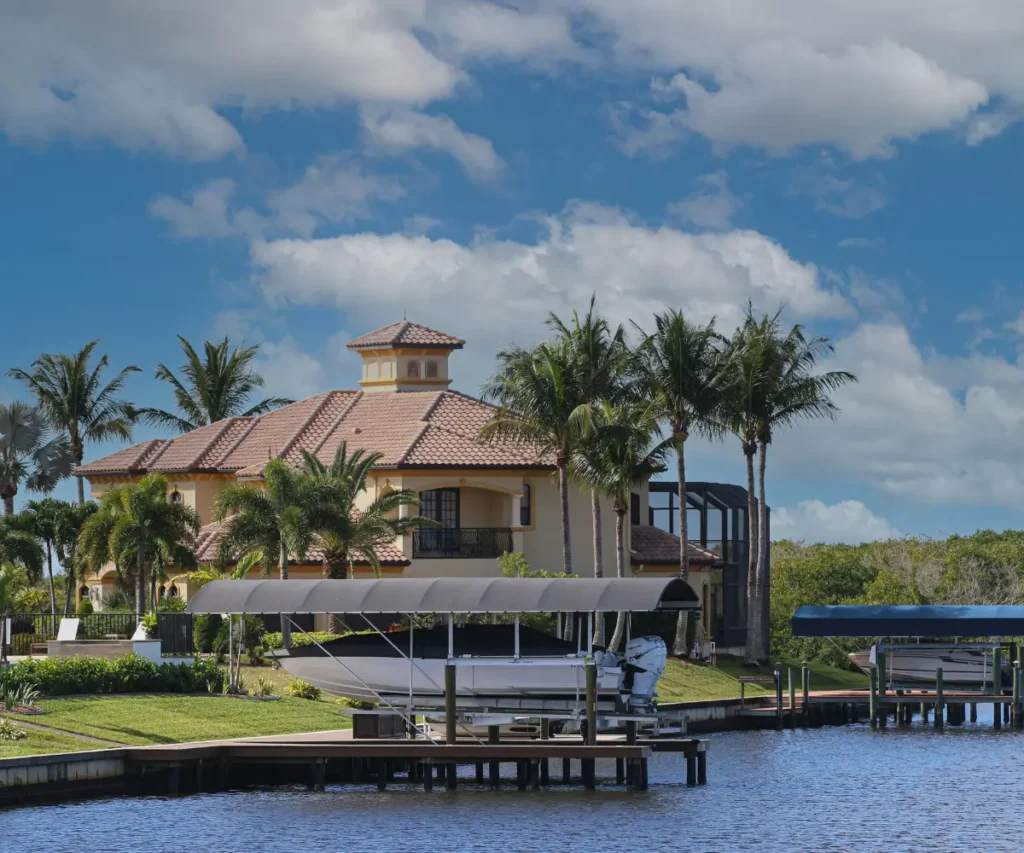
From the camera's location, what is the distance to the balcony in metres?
69.7

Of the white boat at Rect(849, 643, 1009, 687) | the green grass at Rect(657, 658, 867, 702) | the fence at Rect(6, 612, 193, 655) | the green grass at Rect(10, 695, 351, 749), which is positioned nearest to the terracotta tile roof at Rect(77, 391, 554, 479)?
the green grass at Rect(657, 658, 867, 702)

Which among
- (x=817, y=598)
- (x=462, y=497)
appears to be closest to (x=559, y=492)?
(x=462, y=497)

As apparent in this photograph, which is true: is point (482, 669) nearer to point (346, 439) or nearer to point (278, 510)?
point (278, 510)

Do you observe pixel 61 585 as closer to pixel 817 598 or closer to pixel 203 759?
pixel 817 598

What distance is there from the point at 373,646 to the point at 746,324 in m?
35.6

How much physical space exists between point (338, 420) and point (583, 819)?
42.2m

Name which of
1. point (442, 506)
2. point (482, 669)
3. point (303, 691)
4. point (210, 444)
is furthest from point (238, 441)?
point (482, 669)

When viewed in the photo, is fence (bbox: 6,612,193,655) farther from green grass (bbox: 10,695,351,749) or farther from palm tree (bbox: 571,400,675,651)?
palm tree (bbox: 571,400,675,651)

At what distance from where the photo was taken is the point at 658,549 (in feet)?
246

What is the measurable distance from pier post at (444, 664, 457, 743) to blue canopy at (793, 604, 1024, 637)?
27335 millimetres

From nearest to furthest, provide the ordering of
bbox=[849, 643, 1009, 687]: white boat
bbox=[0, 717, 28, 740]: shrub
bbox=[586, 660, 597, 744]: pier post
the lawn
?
bbox=[0, 717, 28, 740]: shrub, bbox=[586, 660, 597, 744]: pier post, the lawn, bbox=[849, 643, 1009, 687]: white boat

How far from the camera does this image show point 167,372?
303 ft

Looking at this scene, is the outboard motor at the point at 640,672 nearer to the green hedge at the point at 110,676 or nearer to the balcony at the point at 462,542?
the green hedge at the point at 110,676

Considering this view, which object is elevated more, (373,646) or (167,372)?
(167,372)
